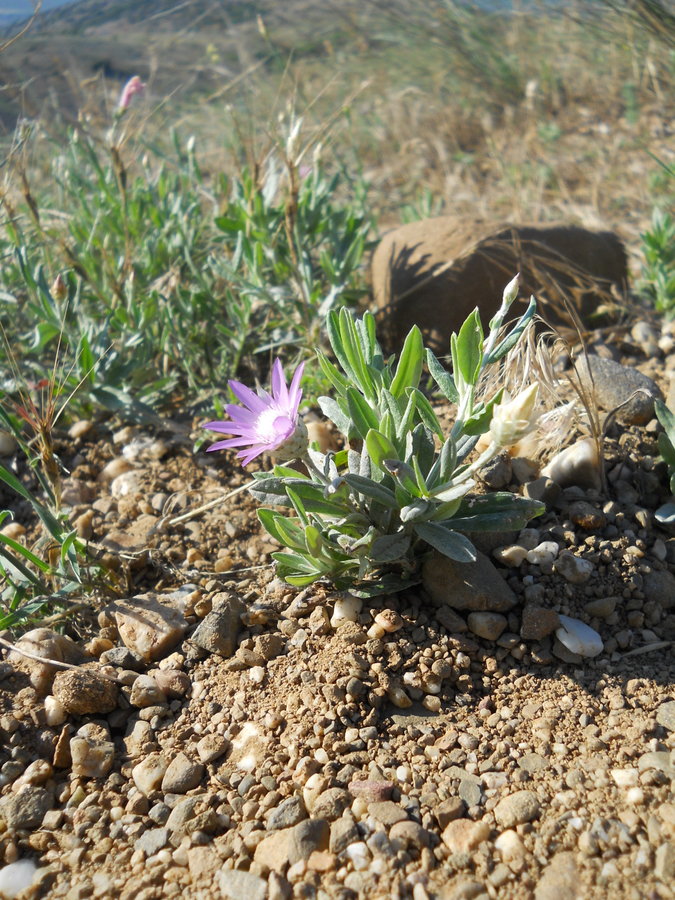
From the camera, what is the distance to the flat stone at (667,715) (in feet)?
4.99

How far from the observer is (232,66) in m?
8.03

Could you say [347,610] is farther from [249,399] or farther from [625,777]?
[625,777]

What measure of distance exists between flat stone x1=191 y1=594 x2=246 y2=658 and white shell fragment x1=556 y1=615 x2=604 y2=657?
723mm

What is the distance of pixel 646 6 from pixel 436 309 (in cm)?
184

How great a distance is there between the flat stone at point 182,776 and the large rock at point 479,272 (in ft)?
5.80

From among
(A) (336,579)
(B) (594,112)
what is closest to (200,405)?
(A) (336,579)

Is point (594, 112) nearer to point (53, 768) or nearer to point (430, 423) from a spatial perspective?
point (430, 423)

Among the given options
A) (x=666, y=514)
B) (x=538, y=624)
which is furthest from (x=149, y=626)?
(x=666, y=514)

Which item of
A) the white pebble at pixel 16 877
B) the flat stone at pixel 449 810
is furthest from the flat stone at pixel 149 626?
the flat stone at pixel 449 810

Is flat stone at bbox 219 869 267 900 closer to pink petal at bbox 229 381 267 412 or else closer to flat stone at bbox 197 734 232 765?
flat stone at bbox 197 734 232 765

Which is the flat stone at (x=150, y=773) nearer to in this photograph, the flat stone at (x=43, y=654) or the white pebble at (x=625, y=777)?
the flat stone at (x=43, y=654)

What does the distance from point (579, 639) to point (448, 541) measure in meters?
0.38

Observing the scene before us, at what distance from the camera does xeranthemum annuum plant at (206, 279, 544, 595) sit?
162 cm

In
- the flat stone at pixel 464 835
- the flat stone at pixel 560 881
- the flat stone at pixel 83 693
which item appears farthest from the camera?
the flat stone at pixel 83 693
